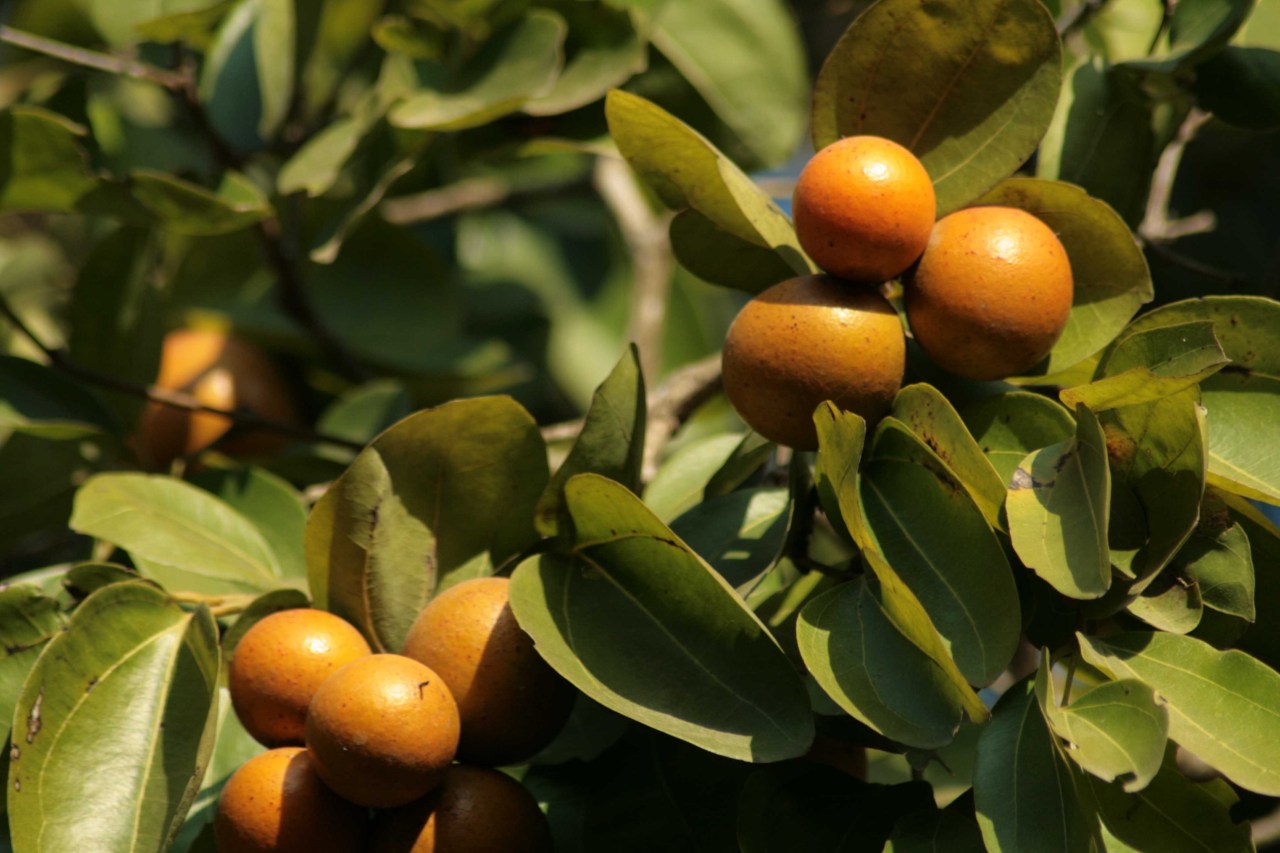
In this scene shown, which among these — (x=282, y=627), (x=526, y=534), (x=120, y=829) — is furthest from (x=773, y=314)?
(x=120, y=829)

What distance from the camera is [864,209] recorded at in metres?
0.93

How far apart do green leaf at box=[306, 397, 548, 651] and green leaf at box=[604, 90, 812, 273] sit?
0.22m

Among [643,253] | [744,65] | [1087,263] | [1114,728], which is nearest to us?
[1114,728]

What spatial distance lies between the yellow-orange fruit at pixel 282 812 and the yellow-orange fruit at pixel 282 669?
38 millimetres

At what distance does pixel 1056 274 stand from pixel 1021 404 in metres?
0.10

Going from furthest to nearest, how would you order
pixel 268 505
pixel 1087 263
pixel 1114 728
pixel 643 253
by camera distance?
1. pixel 643 253
2. pixel 268 505
3. pixel 1087 263
4. pixel 1114 728

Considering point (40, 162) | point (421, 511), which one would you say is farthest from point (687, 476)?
point (40, 162)

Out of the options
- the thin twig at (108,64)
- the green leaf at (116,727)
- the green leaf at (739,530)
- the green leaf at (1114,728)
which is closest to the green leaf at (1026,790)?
the green leaf at (1114,728)

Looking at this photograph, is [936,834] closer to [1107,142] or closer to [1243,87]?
[1107,142]

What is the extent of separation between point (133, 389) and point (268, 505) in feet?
0.80

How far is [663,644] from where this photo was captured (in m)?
0.93

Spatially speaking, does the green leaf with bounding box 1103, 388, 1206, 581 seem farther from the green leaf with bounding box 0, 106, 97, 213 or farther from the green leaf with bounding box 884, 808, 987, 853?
the green leaf with bounding box 0, 106, 97, 213

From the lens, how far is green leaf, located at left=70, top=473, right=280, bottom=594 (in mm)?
1203

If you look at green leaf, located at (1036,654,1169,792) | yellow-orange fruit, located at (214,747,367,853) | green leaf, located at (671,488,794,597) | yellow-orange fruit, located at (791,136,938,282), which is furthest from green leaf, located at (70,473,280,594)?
green leaf, located at (1036,654,1169,792)
